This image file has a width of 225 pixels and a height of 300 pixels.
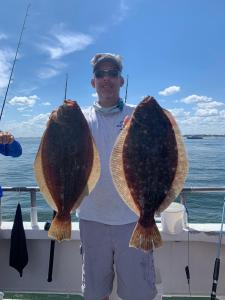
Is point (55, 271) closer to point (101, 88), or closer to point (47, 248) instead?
point (47, 248)

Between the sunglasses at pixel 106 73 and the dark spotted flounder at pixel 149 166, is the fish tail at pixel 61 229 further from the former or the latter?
the sunglasses at pixel 106 73

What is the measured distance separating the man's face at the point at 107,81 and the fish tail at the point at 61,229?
124cm

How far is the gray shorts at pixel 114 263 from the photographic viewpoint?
3.14 meters

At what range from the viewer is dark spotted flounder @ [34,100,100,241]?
2359 mm

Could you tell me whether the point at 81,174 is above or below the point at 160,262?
above

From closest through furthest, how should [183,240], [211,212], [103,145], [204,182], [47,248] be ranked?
[103,145] → [183,240] → [47,248] → [211,212] → [204,182]

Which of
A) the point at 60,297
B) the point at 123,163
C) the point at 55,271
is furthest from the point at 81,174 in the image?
the point at 60,297

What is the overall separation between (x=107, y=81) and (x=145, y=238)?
4.63ft

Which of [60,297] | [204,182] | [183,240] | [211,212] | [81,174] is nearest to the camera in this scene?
[81,174]

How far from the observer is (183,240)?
4.38 m

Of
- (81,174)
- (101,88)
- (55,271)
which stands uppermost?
(101,88)

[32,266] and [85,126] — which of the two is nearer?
[85,126]

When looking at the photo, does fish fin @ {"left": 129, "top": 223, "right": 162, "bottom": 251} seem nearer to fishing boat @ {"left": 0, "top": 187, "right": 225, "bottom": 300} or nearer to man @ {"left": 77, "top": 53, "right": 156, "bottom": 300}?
man @ {"left": 77, "top": 53, "right": 156, "bottom": 300}

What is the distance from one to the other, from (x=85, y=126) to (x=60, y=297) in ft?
11.9
